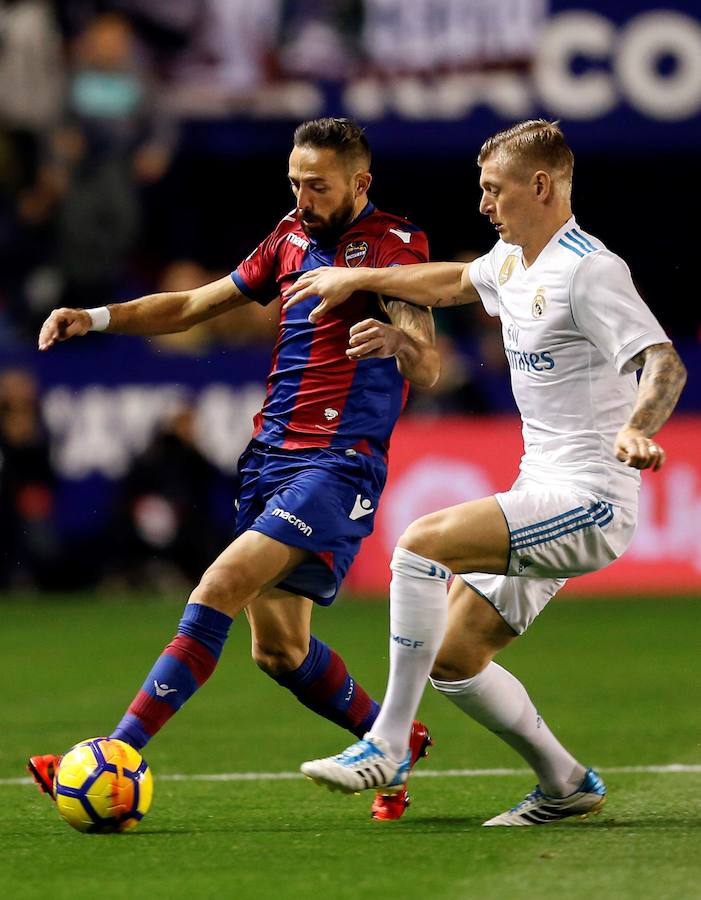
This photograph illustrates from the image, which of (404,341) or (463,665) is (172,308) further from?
(463,665)

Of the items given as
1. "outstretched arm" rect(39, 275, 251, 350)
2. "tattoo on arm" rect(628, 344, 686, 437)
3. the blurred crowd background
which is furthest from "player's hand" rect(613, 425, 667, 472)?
the blurred crowd background

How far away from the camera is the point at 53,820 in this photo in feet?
19.1

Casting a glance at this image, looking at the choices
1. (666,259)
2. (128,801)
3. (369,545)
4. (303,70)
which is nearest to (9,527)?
(369,545)

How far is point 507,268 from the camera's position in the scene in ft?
18.6

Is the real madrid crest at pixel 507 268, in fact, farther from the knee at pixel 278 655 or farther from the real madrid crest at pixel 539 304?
the knee at pixel 278 655

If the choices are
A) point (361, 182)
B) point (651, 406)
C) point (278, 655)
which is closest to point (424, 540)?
point (651, 406)

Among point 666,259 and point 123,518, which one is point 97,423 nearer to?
point 123,518

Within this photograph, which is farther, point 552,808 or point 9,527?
point 9,527

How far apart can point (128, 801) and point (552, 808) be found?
1.40m

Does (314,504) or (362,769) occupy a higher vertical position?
(314,504)

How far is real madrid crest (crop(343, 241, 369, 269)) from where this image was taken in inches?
244

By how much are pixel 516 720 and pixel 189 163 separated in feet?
43.7

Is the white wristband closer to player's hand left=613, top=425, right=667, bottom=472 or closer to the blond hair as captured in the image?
the blond hair

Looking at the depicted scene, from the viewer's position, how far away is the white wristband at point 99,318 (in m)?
6.29
